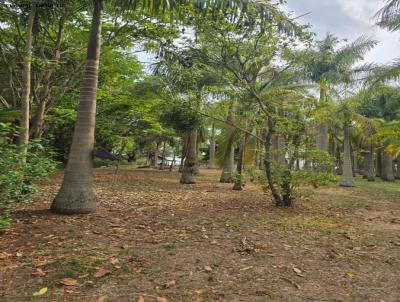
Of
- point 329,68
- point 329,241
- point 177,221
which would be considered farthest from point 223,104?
point 329,68

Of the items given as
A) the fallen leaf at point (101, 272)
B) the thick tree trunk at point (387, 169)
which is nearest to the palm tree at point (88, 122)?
the fallen leaf at point (101, 272)

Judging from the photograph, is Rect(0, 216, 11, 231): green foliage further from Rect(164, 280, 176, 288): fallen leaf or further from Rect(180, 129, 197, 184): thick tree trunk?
Rect(180, 129, 197, 184): thick tree trunk

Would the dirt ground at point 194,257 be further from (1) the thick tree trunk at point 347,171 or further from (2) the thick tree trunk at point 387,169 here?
(2) the thick tree trunk at point 387,169

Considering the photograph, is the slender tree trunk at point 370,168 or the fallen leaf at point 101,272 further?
the slender tree trunk at point 370,168

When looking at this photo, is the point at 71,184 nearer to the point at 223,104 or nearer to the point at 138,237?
the point at 138,237

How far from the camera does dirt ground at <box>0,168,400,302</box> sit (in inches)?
134

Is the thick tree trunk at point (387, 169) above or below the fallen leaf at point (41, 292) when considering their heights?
above

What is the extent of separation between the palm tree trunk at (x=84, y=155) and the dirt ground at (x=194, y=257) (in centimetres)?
31

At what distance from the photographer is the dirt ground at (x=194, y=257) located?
3.41 meters

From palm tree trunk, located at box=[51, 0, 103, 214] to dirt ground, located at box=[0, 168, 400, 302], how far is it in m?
0.31

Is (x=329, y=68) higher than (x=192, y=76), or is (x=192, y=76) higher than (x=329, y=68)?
(x=329, y=68)

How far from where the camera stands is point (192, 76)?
32.0 ft

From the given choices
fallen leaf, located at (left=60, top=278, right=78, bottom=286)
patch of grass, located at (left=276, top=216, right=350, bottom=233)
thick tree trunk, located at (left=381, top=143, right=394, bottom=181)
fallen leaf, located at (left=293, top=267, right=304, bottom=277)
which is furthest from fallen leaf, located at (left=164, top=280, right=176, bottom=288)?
thick tree trunk, located at (left=381, top=143, right=394, bottom=181)

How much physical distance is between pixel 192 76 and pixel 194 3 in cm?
372
